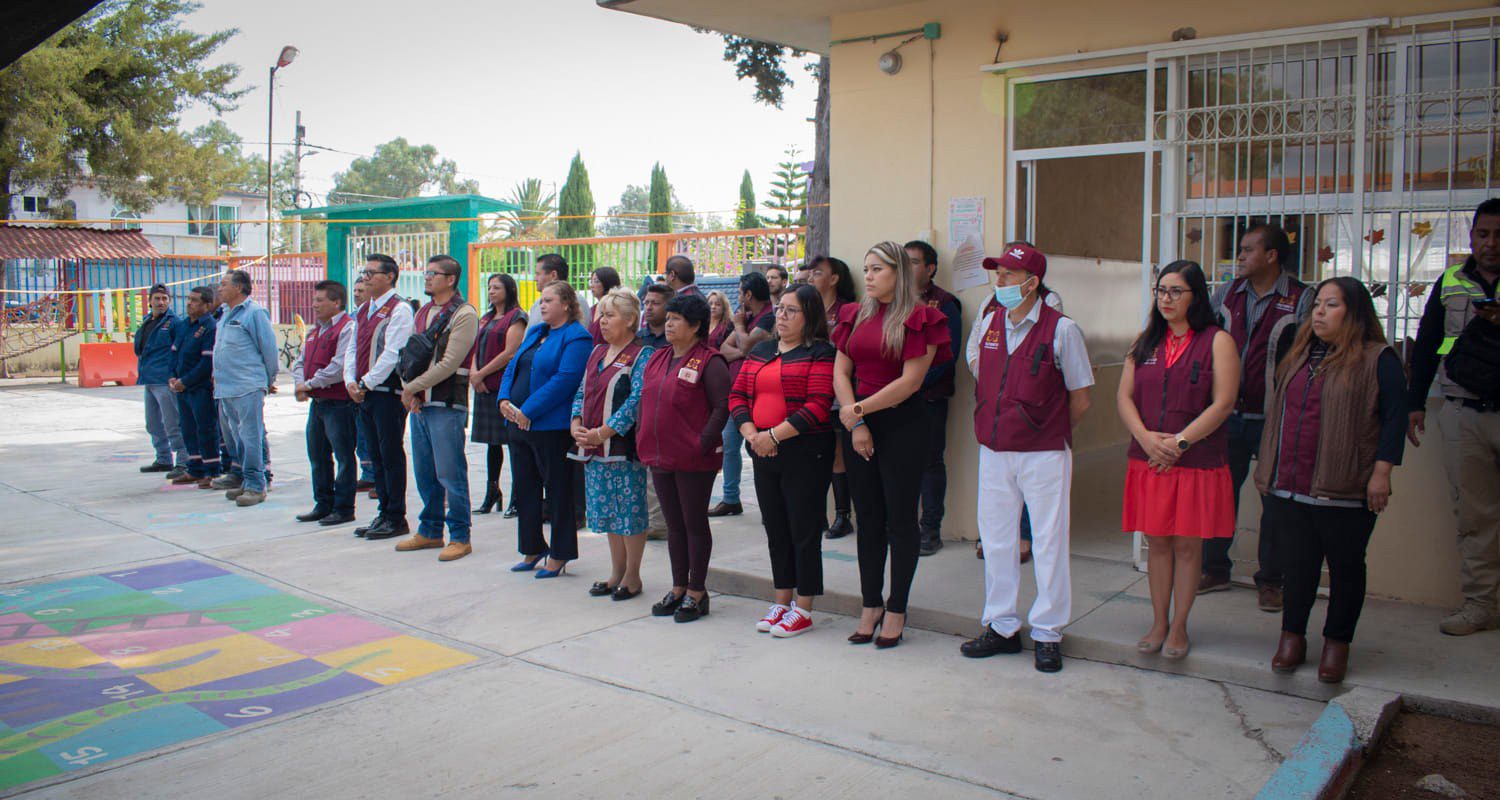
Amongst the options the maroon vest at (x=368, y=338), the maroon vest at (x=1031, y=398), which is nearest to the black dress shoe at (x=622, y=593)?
the maroon vest at (x=1031, y=398)

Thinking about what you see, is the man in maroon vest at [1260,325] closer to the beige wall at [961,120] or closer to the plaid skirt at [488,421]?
the beige wall at [961,120]

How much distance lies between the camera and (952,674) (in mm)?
4898

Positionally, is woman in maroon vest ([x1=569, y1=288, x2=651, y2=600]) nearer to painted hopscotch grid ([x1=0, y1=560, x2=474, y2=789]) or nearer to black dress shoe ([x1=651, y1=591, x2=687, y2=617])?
black dress shoe ([x1=651, y1=591, x2=687, y2=617])

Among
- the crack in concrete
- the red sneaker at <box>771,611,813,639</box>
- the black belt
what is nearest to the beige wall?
the black belt

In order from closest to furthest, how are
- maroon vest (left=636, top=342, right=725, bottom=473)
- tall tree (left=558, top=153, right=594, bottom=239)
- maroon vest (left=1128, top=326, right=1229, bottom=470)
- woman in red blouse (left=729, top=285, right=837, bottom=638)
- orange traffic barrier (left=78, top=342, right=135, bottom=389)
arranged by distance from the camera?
maroon vest (left=1128, top=326, right=1229, bottom=470) → woman in red blouse (left=729, top=285, right=837, bottom=638) → maroon vest (left=636, top=342, right=725, bottom=473) → orange traffic barrier (left=78, top=342, right=135, bottom=389) → tall tree (left=558, top=153, right=594, bottom=239)

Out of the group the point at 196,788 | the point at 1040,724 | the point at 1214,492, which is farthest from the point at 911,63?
the point at 196,788

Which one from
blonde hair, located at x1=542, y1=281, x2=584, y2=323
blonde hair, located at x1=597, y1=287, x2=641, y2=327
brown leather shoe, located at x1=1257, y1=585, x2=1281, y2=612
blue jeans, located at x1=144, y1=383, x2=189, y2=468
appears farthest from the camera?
blue jeans, located at x1=144, y1=383, x2=189, y2=468

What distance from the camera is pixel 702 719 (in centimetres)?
441

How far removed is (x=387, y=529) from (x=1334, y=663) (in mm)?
6208

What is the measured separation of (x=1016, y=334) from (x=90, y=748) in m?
4.21

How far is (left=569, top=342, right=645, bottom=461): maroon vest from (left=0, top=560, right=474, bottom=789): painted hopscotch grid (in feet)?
4.49

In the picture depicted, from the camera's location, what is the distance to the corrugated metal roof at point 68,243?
74.6ft

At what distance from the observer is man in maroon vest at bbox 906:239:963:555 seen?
6598mm

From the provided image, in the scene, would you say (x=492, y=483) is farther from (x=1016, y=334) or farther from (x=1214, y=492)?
(x=1214, y=492)
